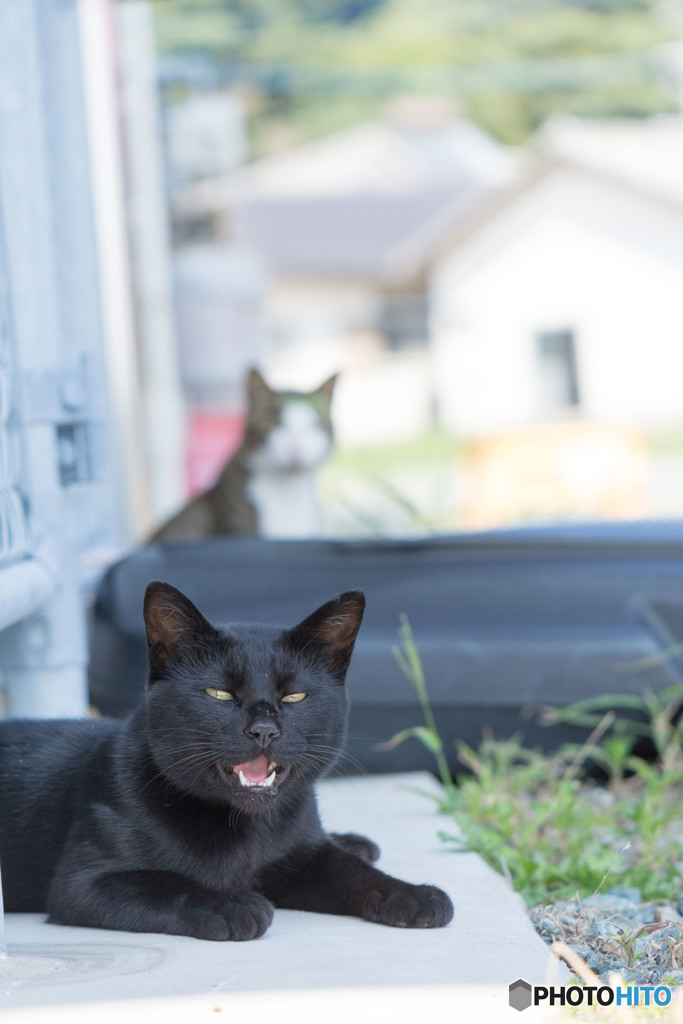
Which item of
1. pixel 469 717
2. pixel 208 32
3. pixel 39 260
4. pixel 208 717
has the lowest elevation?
pixel 469 717

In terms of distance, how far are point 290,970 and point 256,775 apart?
25 centimetres

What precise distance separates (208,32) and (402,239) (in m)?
7.57

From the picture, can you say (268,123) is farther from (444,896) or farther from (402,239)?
(444,896)

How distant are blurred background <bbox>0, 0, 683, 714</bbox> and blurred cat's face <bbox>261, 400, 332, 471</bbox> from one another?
235mm

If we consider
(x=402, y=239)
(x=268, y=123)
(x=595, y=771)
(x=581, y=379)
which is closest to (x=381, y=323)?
(x=402, y=239)

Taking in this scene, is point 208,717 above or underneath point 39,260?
underneath

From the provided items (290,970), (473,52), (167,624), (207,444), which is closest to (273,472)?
(167,624)

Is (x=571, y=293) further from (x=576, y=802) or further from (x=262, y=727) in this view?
(x=262, y=727)

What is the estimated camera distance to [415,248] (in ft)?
62.1

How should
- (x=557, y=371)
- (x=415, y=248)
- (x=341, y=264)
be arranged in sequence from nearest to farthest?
(x=557, y=371) → (x=415, y=248) → (x=341, y=264)

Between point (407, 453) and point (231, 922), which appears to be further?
point (407, 453)

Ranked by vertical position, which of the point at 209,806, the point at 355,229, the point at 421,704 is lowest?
the point at 421,704

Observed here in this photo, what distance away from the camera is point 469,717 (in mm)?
2604

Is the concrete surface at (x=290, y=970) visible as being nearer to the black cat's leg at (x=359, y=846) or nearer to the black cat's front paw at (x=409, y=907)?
the black cat's front paw at (x=409, y=907)
